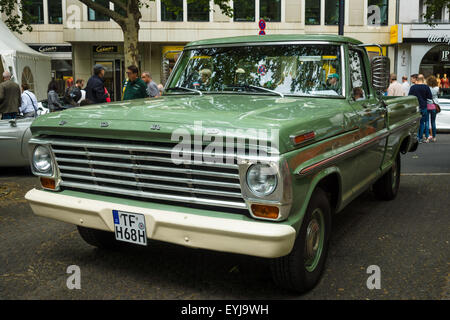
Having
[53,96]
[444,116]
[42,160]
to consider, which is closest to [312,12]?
[444,116]

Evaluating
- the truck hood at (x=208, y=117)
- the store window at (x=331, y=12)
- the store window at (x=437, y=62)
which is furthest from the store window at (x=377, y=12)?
the truck hood at (x=208, y=117)

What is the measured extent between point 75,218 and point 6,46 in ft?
44.2

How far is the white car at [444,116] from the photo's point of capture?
49.6ft

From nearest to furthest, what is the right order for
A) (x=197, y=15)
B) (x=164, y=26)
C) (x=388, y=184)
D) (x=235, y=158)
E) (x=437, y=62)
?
(x=235, y=158)
(x=388, y=184)
(x=164, y=26)
(x=197, y=15)
(x=437, y=62)

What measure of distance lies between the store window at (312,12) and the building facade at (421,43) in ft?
14.2

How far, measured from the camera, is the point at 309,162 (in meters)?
3.33

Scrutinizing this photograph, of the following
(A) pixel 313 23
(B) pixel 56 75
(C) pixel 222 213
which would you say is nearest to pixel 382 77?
(C) pixel 222 213

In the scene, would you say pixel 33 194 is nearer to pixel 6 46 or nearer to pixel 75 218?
pixel 75 218

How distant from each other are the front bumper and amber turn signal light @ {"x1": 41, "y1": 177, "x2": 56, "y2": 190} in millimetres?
351

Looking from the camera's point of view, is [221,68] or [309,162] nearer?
[309,162]

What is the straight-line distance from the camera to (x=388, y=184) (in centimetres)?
642

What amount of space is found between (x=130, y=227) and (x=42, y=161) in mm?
1034

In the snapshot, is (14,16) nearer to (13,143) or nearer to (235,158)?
(13,143)

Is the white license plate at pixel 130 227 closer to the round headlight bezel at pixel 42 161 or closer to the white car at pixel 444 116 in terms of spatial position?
the round headlight bezel at pixel 42 161
